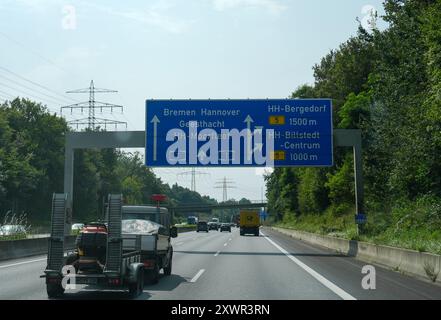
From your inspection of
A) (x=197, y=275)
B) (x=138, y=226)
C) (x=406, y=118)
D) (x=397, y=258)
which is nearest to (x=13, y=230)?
(x=197, y=275)

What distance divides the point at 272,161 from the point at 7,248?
1370 centimetres

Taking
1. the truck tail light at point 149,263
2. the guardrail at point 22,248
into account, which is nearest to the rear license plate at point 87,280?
the truck tail light at point 149,263

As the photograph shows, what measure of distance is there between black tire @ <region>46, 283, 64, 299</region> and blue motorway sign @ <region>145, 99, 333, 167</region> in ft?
60.1

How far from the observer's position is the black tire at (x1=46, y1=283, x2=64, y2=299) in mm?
10516

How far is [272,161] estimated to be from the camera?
28625 millimetres

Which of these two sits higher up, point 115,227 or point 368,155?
point 368,155

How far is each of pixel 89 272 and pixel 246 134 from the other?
60.9 feet

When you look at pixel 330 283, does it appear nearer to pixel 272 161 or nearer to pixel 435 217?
pixel 435 217

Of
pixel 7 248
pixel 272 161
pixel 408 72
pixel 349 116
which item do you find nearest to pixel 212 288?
pixel 7 248

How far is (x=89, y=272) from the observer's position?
424 inches

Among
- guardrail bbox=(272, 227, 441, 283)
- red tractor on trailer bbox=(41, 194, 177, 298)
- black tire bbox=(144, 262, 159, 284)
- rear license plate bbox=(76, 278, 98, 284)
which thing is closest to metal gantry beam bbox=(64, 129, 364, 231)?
guardrail bbox=(272, 227, 441, 283)

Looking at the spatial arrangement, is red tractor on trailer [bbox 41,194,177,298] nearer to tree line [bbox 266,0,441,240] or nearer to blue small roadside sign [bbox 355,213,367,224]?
tree line [bbox 266,0,441,240]

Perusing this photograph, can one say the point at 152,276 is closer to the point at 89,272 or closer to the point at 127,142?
the point at 89,272
